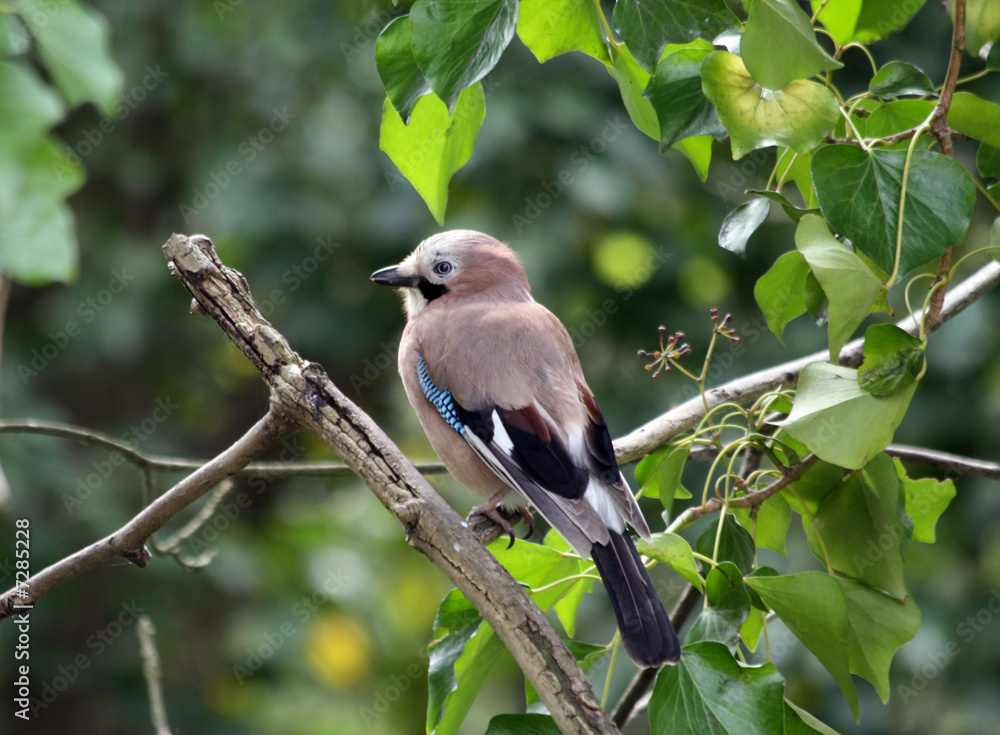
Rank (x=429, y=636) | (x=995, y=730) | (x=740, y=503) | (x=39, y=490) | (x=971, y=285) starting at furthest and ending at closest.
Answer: (x=429, y=636) → (x=39, y=490) → (x=995, y=730) → (x=971, y=285) → (x=740, y=503)

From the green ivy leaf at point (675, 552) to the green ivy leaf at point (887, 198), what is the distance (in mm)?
569

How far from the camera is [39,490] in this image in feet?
14.0

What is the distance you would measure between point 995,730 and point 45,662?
4.09 meters

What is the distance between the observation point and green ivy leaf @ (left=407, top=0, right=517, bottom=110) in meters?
1.44

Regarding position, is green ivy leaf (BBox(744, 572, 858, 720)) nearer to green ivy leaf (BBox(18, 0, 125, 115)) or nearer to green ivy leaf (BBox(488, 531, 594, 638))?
green ivy leaf (BBox(488, 531, 594, 638))

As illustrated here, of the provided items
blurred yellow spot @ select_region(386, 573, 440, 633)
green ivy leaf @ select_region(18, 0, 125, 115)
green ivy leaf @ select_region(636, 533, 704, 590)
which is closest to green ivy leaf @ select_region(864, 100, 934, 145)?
green ivy leaf @ select_region(636, 533, 704, 590)

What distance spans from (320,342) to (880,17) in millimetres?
2904

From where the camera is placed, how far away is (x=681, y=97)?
1.57 metres

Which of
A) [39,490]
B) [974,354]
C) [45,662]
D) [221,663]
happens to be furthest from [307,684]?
[974,354]

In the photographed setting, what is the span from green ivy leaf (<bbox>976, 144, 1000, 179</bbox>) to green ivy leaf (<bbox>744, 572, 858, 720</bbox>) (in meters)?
0.81

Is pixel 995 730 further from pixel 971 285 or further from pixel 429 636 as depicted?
pixel 429 636

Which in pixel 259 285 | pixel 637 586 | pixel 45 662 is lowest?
pixel 45 662

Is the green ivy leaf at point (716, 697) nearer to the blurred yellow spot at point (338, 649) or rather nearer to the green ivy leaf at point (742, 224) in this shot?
the green ivy leaf at point (742, 224)

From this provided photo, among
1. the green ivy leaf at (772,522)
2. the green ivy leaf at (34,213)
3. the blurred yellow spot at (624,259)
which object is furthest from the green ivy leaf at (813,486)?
the blurred yellow spot at (624,259)
